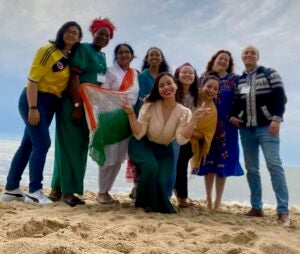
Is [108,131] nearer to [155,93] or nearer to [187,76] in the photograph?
[155,93]

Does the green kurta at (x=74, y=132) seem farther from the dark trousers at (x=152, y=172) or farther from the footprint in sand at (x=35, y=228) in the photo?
the footprint in sand at (x=35, y=228)

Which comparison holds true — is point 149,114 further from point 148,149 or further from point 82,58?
point 82,58

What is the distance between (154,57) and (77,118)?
1089 millimetres

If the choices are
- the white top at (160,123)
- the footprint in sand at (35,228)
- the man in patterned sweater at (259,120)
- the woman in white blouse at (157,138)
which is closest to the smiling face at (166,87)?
the woman in white blouse at (157,138)

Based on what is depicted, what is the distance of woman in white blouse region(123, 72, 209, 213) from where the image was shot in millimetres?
3586

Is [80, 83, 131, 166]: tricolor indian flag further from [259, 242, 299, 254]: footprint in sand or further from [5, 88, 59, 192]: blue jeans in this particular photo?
[259, 242, 299, 254]: footprint in sand

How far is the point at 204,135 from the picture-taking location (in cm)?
414

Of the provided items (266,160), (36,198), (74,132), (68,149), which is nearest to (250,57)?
(266,160)

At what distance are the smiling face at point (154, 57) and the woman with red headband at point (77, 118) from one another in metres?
0.51

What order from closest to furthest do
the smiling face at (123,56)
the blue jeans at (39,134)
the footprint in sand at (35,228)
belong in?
the footprint in sand at (35,228) → the blue jeans at (39,134) → the smiling face at (123,56)

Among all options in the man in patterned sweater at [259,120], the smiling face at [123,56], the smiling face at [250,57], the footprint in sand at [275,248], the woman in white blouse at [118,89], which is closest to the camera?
the footprint in sand at [275,248]

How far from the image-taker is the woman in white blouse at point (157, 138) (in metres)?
3.59

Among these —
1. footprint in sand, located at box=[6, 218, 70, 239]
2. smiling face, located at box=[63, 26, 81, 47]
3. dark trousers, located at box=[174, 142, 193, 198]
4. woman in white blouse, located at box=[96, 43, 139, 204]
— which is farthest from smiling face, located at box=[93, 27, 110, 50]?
footprint in sand, located at box=[6, 218, 70, 239]

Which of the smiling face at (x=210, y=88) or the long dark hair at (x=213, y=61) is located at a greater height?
the long dark hair at (x=213, y=61)
